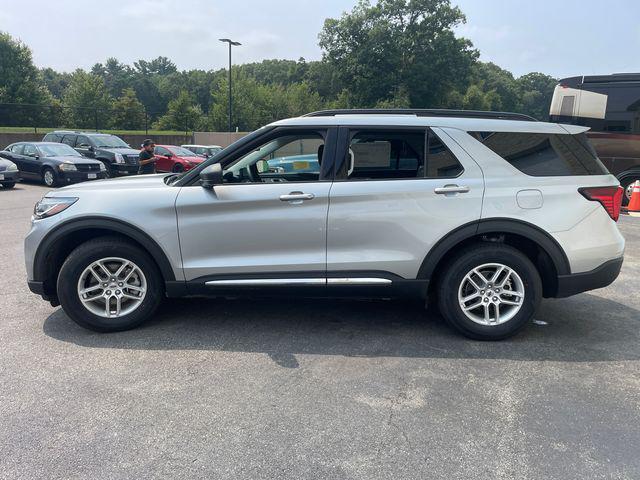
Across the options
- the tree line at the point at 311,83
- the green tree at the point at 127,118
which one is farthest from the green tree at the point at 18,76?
the green tree at the point at 127,118

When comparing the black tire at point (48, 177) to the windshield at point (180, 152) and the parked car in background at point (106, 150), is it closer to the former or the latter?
the parked car in background at point (106, 150)

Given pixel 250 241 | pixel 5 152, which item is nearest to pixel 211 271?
pixel 250 241

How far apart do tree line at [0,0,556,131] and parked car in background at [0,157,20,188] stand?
15.4 metres

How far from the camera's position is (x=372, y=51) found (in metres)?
60.2

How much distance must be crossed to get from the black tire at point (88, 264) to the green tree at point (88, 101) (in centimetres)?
3344

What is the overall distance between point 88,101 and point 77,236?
40890 millimetres

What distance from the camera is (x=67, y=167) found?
15.7m

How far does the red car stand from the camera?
20250 mm

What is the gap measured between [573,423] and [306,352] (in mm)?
1865

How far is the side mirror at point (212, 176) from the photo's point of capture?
3.94 metres

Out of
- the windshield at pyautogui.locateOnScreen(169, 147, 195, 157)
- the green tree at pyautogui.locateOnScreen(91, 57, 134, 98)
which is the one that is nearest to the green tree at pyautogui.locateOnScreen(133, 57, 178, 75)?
the green tree at pyautogui.locateOnScreen(91, 57, 134, 98)

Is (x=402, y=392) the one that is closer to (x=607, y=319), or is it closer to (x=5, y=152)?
(x=607, y=319)

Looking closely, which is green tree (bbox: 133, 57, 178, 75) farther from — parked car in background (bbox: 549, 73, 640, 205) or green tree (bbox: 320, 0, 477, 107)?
parked car in background (bbox: 549, 73, 640, 205)

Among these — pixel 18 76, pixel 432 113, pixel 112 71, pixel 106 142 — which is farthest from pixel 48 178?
pixel 112 71
